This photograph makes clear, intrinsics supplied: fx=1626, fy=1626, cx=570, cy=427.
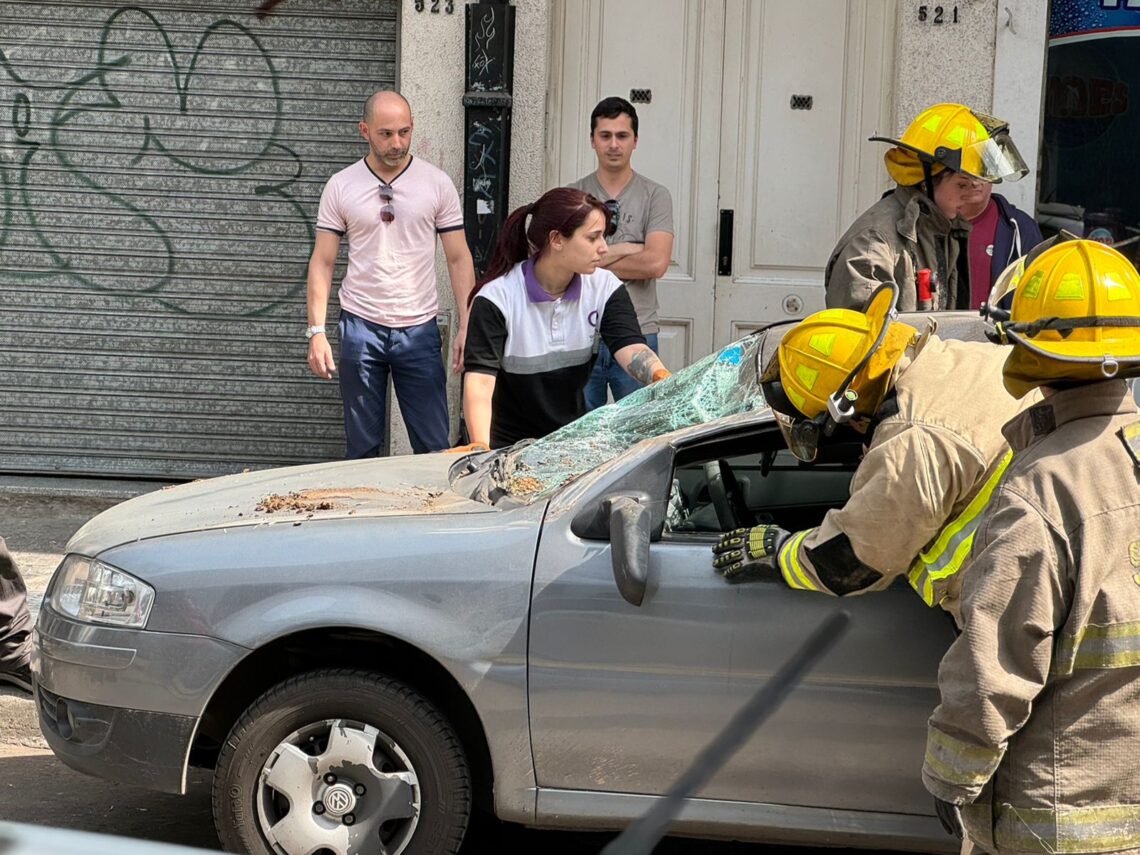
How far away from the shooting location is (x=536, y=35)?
8.34 m

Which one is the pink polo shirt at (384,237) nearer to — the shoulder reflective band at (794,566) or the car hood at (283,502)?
the car hood at (283,502)

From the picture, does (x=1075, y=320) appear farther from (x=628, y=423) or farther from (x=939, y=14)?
(x=939, y=14)

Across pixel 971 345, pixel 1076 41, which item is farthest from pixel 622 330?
pixel 1076 41

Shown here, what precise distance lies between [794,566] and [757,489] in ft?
2.84

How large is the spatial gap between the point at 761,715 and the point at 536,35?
5.26 m

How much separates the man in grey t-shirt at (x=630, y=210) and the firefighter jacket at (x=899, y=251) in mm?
1614

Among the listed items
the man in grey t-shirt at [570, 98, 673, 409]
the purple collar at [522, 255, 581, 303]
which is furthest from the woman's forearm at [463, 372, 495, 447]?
the man in grey t-shirt at [570, 98, 673, 409]

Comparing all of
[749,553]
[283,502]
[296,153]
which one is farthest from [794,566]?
[296,153]

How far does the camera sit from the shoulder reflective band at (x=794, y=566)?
3.77 metres

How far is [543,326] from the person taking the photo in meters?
5.70

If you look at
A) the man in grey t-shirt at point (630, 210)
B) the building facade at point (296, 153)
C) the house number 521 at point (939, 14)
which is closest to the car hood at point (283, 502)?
the man in grey t-shirt at point (630, 210)

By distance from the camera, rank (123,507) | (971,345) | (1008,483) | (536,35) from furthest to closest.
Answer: (536,35)
(123,507)
(971,345)
(1008,483)

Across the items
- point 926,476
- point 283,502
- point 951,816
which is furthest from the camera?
point 283,502

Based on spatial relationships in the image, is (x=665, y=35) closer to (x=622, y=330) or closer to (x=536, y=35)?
(x=536, y=35)
